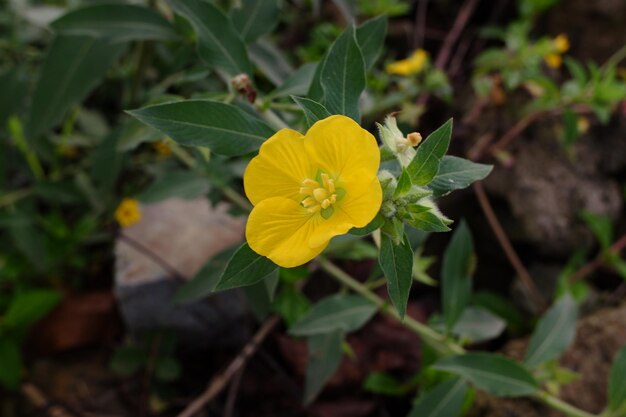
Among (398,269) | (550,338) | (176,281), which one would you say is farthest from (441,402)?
(176,281)

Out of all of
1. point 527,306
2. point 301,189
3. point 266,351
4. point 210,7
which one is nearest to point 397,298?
point 301,189

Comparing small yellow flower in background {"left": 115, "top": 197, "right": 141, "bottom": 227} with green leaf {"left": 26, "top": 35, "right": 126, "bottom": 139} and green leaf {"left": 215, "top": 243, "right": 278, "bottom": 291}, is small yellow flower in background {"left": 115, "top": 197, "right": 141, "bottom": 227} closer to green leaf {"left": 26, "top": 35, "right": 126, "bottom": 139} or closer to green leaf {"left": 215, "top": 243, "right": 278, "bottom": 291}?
green leaf {"left": 26, "top": 35, "right": 126, "bottom": 139}

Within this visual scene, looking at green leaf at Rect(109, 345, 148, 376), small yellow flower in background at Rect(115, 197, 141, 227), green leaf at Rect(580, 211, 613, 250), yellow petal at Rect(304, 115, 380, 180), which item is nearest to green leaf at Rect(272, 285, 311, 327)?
green leaf at Rect(109, 345, 148, 376)

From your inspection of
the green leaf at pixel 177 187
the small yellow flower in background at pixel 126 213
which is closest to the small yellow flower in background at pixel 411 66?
the green leaf at pixel 177 187

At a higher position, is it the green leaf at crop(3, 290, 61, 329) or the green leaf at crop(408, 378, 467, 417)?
the green leaf at crop(408, 378, 467, 417)

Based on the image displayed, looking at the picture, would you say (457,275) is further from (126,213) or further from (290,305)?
(126,213)

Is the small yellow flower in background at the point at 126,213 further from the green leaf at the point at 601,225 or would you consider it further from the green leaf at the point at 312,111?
the green leaf at the point at 601,225

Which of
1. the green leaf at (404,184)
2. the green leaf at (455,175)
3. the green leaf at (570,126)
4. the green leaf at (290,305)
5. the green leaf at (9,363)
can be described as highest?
the green leaf at (404,184)

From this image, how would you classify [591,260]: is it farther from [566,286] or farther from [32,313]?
[32,313]
